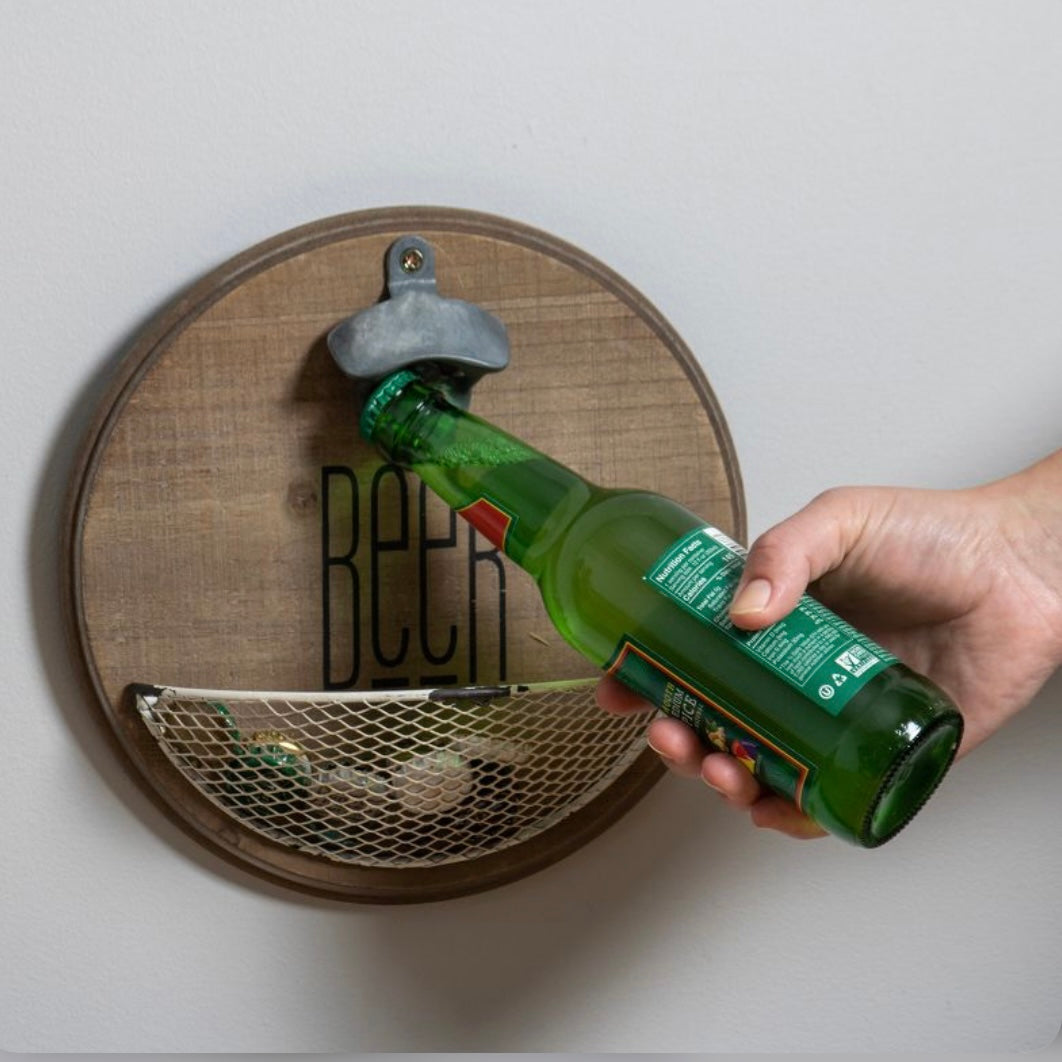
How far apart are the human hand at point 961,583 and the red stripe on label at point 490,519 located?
3.9 inches

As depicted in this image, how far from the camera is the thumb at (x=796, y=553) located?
619 millimetres

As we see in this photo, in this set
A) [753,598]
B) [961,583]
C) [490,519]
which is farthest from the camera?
[961,583]

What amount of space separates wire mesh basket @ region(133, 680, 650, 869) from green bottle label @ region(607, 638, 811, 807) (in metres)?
0.10

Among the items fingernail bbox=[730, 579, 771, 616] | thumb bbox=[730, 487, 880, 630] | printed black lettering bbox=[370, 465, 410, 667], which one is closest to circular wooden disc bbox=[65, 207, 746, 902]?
printed black lettering bbox=[370, 465, 410, 667]

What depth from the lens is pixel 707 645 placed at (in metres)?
0.64

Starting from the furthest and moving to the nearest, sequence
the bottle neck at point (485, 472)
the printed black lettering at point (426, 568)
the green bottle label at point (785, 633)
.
Answer: 1. the printed black lettering at point (426, 568)
2. the bottle neck at point (485, 472)
3. the green bottle label at point (785, 633)

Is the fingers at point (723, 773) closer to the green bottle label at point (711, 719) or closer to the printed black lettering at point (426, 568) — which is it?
the green bottle label at point (711, 719)

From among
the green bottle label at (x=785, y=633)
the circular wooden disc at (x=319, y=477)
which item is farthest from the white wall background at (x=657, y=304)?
the green bottle label at (x=785, y=633)

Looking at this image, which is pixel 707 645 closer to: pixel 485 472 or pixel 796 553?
pixel 796 553

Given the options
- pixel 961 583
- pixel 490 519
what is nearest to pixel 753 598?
pixel 490 519

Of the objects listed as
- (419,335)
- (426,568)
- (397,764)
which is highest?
(419,335)

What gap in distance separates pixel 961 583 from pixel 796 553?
23 cm

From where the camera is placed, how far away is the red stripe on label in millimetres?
741

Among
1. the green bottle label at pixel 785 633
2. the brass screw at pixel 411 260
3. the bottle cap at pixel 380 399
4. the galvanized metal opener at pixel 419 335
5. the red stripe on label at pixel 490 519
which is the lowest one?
the green bottle label at pixel 785 633
